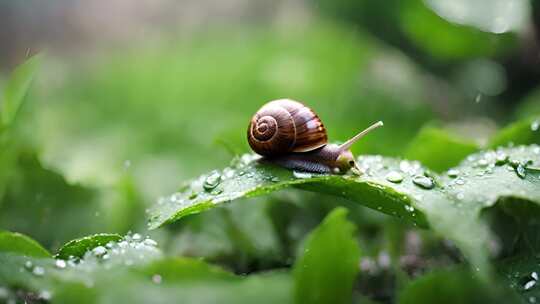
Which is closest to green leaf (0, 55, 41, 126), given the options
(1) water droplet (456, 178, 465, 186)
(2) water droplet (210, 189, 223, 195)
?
(2) water droplet (210, 189, 223, 195)

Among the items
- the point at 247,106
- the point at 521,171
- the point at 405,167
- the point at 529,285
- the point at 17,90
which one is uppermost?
the point at 247,106

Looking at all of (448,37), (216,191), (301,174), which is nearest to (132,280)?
(216,191)

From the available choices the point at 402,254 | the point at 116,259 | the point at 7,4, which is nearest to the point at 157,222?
the point at 116,259

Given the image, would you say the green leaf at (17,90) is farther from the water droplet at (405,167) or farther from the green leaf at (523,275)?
the green leaf at (523,275)

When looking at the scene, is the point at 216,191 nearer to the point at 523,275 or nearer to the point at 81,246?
the point at 81,246

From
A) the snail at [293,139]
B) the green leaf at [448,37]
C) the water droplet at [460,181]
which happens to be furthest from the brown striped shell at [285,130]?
the green leaf at [448,37]

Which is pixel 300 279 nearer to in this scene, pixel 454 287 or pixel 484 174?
pixel 454 287

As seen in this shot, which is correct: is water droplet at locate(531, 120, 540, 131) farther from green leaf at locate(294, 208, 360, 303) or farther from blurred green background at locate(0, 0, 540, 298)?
green leaf at locate(294, 208, 360, 303)
